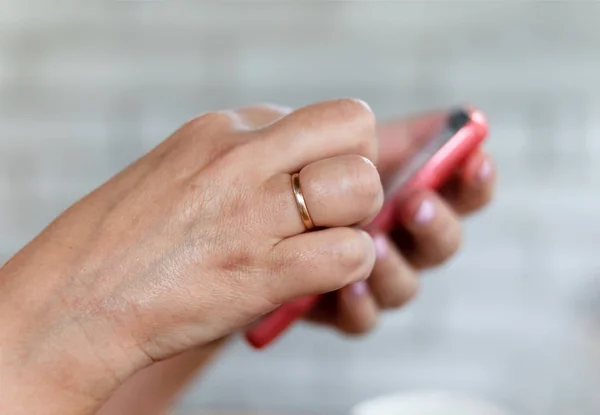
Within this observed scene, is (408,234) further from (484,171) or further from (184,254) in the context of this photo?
(184,254)

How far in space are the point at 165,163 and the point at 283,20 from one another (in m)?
0.55

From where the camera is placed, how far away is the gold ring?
0.31 metres

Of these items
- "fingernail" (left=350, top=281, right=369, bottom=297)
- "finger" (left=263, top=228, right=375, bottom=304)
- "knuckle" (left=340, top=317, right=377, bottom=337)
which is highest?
"finger" (left=263, top=228, right=375, bottom=304)

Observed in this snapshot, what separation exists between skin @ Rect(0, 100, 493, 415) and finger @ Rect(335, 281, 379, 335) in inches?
8.5

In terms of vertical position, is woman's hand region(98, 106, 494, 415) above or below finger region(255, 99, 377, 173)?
below

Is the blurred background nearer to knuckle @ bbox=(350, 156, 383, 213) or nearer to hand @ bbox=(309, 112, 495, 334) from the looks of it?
hand @ bbox=(309, 112, 495, 334)

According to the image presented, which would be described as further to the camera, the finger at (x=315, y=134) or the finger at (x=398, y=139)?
the finger at (x=398, y=139)

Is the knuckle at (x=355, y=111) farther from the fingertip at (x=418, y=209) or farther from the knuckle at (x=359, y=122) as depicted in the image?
the fingertip at (x=418, y=209)

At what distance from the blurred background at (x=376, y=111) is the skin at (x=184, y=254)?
20.8 inches

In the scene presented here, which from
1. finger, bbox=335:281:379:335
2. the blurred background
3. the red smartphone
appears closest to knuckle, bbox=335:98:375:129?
the red smartphone

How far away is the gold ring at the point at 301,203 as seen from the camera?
0.31 m

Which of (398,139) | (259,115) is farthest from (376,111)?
(259,115)

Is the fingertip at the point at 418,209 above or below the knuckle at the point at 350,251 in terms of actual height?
below

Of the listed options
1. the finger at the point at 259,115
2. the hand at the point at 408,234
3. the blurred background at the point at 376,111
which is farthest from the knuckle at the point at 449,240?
the blurred background at the point at 376,111
